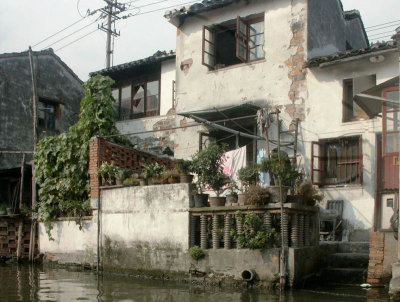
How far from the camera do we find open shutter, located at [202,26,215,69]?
1686 cm

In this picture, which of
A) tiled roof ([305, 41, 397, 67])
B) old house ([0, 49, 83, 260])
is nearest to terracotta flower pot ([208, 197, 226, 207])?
tiled roof ([305, 41, 397, 67])

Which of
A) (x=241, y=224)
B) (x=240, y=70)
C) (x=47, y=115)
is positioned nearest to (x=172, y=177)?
(x=241, y=224)

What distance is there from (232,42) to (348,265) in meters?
9.75

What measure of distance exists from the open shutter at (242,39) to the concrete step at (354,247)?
23.0 feet

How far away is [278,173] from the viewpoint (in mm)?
9898

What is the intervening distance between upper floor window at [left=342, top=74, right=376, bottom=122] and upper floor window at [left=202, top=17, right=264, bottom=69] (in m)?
3.06

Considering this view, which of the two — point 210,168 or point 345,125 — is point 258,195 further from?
point 345,125

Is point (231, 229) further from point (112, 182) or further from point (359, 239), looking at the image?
point (359, 239)

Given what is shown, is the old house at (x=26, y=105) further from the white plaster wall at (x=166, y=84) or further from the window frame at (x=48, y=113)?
the white plaster wall at (x=166, y=84)

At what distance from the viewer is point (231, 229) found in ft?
33.3

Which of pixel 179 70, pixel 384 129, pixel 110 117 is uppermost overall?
pixel 179 70

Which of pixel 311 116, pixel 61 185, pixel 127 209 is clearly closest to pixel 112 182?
pixel 127 209

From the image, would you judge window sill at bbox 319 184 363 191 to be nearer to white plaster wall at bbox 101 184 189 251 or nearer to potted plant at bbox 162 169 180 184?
potted plant at bbox 162 169 180 184

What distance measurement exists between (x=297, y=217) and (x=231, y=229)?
4.37 ft
